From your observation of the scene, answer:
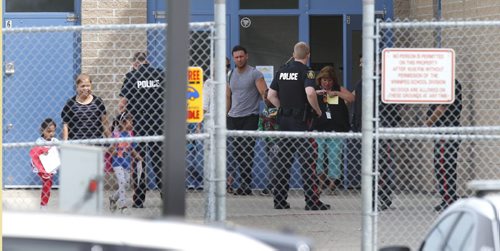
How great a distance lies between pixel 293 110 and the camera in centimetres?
1237

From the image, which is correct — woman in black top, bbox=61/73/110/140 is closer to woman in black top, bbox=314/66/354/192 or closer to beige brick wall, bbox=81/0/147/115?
beige brick wall, bbox=81/0/147/115

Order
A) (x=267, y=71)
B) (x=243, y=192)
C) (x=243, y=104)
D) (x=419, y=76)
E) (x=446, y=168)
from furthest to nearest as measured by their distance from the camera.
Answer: (x=267, y=71)
(x=243, y=192)
(x=243, y=104)
(x=446, y=168)
(x=419, y=76)

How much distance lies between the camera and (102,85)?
48.7ft

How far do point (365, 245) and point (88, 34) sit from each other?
24.4 ft

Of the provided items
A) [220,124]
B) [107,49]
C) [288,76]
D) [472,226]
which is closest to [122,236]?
[472,226]

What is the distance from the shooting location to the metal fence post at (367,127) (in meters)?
8.28

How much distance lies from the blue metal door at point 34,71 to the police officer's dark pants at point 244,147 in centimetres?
219

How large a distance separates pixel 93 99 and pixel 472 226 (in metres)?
6.94

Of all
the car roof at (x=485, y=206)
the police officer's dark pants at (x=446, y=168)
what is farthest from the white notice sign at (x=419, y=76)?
the police officer's dark pants at (x=446, y=168)

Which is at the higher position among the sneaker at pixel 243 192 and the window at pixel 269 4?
the window at pixel 269 4

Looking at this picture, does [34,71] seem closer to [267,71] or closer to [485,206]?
[267,71]

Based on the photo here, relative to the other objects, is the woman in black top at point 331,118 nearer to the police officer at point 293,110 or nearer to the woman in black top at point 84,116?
the police officer at point 293,110

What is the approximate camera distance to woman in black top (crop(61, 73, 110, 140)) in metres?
11.2

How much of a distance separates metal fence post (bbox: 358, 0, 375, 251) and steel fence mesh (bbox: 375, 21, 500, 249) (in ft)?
6.66
